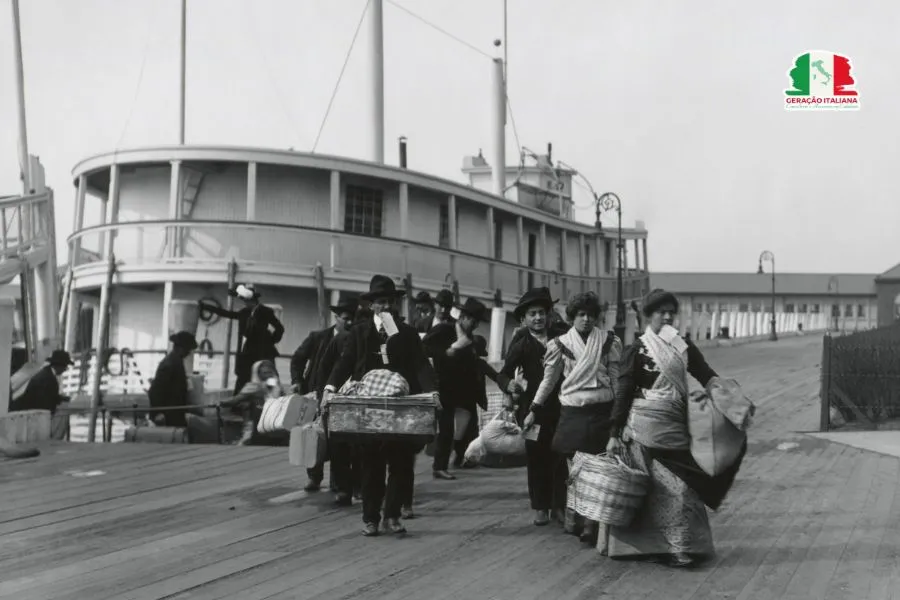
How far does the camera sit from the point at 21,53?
70.1ft

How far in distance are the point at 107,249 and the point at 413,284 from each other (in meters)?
5.92

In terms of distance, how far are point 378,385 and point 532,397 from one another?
139cm

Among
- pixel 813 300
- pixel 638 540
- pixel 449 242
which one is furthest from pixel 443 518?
pixel 813 300

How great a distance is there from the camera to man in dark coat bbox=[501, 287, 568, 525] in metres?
7.57

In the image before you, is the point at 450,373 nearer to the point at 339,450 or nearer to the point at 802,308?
the point at 339,450

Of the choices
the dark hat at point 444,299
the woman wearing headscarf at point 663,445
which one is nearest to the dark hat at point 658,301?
the woman wearing headscarf at point 663,445

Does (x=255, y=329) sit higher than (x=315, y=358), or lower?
higher

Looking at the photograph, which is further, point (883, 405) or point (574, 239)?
point (574, 239)

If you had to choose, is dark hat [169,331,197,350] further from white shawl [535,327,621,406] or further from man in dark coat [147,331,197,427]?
white shawl [535,327,621,406]

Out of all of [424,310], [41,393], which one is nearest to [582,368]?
[424,310]

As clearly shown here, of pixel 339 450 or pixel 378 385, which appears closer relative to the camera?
pixel 378 385

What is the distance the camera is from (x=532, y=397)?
7.91 m

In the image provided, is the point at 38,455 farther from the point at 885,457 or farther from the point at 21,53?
the point at 21,53

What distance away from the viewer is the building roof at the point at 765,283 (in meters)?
95.9
